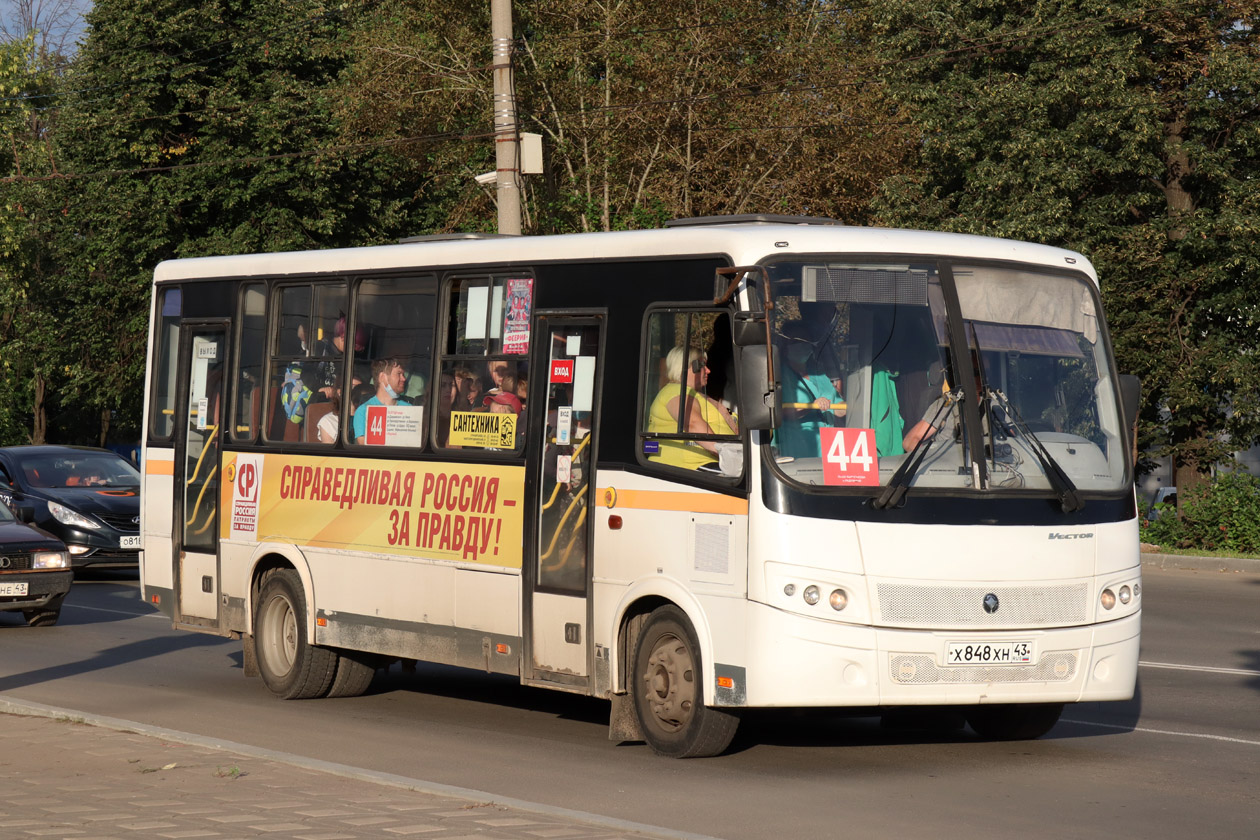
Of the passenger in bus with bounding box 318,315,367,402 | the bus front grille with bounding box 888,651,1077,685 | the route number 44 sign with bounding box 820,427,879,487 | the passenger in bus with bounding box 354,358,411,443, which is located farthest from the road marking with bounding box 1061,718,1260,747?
the passenger in bus with bounding box 318,315,367,402

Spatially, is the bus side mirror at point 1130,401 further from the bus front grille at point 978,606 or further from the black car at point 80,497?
the black car at point 80,497

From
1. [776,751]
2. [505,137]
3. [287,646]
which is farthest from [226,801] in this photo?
[505,137]

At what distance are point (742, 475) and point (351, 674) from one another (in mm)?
4759

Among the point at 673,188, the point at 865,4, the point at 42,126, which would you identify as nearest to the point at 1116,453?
the point at 673,188

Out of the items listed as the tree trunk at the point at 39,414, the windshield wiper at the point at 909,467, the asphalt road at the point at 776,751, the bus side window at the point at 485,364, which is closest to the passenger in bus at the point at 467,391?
the bus side window at the point at 485,364

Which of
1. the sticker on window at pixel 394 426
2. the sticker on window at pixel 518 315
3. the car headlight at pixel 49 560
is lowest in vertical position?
the car headlight at pixel 49 560

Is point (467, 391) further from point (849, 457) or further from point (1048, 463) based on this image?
point (1048, 463)

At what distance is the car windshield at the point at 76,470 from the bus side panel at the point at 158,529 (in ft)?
34.4

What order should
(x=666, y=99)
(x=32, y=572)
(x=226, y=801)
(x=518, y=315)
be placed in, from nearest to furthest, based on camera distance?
(x=226, y=801), (x=518, y=315), (x=32, y=572), (x=666, y=99)

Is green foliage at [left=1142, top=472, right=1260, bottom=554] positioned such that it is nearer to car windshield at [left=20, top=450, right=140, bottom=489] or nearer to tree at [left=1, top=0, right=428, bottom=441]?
car windshield at [left=20, top=450, right=140, bottom=489]

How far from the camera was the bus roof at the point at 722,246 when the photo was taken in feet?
31.4

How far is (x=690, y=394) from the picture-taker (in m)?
9.80

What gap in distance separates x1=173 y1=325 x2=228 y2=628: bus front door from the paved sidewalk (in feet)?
11.8

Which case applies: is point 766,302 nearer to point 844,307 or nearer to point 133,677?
point 844,307
